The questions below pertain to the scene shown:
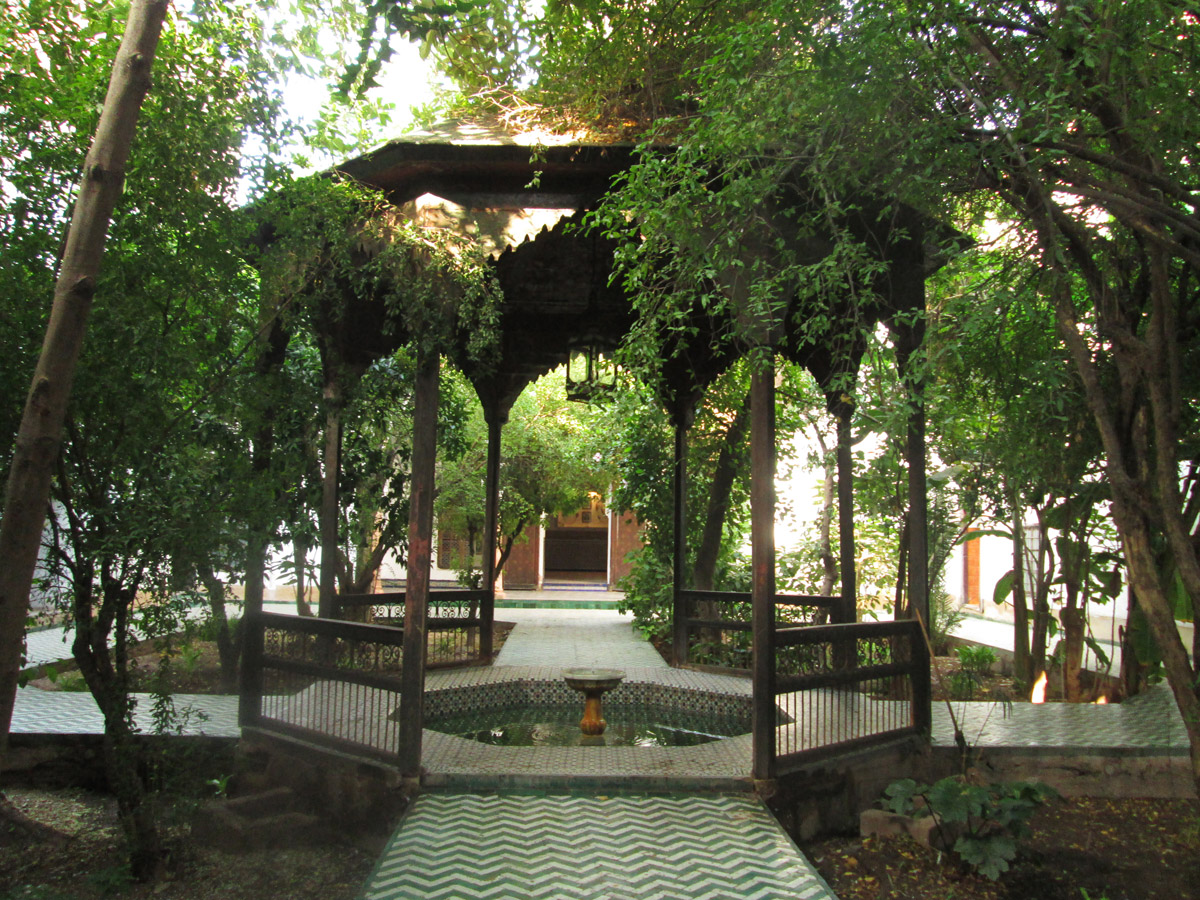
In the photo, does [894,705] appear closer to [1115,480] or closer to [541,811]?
[1115,480]

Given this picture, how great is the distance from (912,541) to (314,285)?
4676 millimetres

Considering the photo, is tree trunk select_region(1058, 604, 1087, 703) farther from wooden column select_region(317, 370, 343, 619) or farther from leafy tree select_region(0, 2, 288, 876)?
leafy tree select_region(0, 2, 288, 876)

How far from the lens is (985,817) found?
173 inches

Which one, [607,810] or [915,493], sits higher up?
[915,493]

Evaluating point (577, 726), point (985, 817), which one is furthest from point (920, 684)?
point (577, 726)

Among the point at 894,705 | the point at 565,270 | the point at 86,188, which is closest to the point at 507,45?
the point at 565,270

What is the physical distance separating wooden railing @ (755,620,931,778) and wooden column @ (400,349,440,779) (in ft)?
6.76

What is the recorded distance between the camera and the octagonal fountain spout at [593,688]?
6535 mm

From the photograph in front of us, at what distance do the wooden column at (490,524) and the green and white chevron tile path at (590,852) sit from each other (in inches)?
163

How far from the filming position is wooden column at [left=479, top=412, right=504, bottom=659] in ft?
29.7

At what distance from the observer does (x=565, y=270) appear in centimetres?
705

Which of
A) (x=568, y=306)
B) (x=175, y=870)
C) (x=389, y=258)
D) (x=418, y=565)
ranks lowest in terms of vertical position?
(x=175, y=870)

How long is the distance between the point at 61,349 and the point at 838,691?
190 inches

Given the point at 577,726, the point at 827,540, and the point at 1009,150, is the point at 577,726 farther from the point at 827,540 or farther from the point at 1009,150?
the point at 827,540
